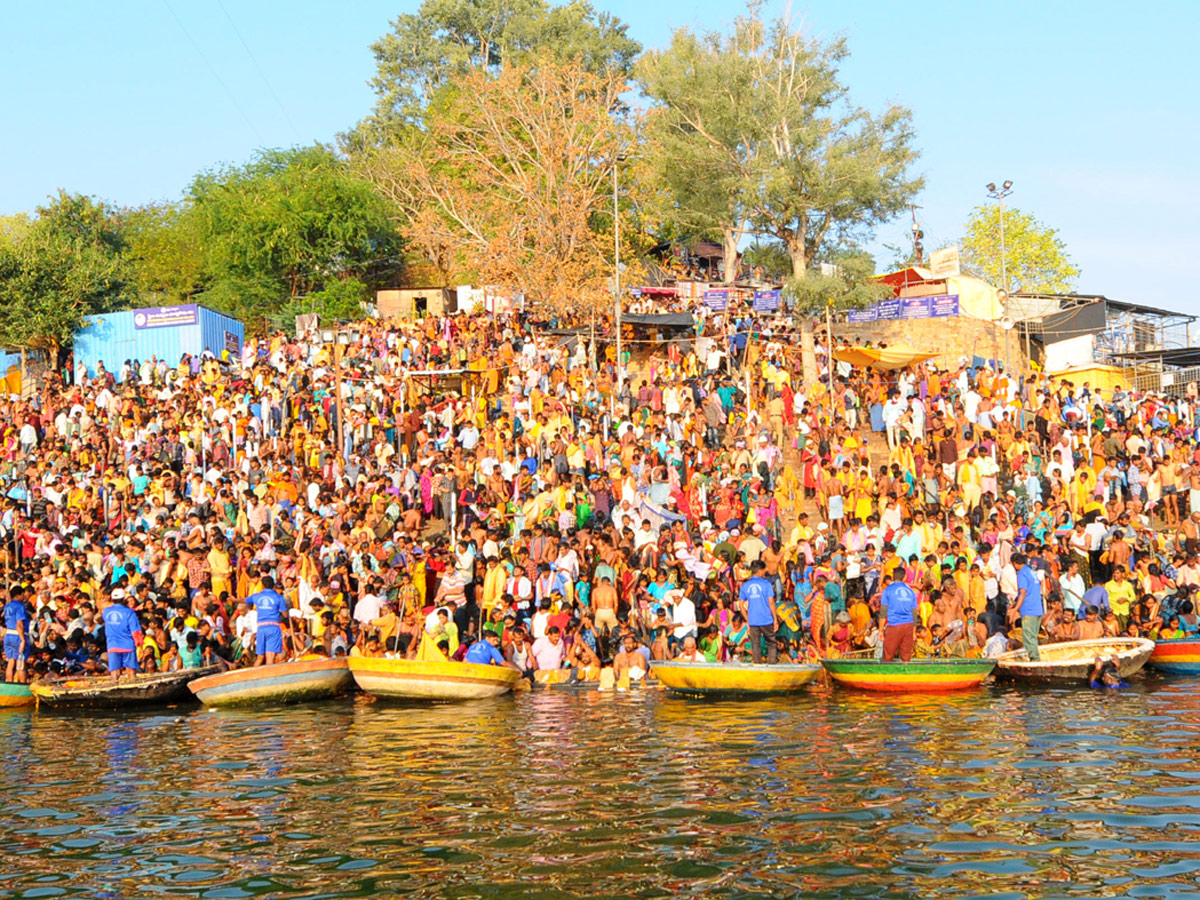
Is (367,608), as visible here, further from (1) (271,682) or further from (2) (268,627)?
(1) (271,682)

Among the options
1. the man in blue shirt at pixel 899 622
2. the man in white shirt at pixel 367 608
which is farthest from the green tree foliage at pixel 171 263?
the man in blue shirt at pixel 899 622

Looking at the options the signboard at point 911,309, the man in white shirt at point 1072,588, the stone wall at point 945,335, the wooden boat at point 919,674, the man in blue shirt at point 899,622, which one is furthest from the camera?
the stone wall at point 945,335

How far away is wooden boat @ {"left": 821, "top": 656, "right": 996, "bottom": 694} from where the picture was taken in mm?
18547

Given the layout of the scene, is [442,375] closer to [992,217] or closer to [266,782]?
[266,782]

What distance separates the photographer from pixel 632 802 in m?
12.2

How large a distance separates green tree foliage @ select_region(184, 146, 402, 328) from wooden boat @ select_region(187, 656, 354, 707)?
36.2 m

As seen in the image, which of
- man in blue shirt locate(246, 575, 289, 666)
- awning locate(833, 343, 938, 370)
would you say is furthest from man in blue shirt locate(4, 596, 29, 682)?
awning locate(833, 343, 938, 370)

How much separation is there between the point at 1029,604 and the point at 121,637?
14399 mm

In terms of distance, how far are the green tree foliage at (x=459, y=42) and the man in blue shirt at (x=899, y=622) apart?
5175 centimetres

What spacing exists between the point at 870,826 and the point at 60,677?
1490 cm

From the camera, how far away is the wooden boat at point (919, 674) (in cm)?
1855

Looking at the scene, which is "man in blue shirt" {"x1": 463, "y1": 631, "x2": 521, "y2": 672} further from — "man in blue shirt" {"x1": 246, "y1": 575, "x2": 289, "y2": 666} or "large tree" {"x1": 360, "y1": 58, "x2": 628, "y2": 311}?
"large tree" {"x1": 360, "y1": 58, "x2": 628, "y2": 311}

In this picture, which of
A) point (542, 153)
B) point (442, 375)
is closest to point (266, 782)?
point (442, 375)

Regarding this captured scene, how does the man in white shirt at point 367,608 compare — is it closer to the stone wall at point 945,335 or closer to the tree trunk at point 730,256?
the stone wall at point 945,335
